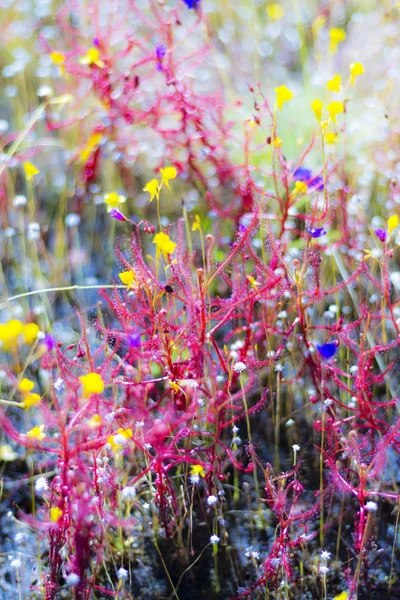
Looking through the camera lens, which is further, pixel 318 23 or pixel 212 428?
pixel 318 23

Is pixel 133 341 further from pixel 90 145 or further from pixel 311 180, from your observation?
pixel 90 145

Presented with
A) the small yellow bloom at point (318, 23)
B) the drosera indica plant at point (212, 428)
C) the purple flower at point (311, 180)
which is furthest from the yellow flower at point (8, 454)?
the small yellow bloom at point (318, 23)

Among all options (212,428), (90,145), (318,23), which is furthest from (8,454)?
(318,23)

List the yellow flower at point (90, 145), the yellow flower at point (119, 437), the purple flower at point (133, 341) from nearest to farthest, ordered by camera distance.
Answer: the yellow flower at point (119, 437)
the purple flower at point (133, 341)
the yellow flower at point (90, 145)

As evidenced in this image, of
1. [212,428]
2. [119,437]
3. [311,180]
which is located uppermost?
[311,180]

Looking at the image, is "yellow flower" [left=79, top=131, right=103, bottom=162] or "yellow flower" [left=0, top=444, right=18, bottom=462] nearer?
"yellow flower" [left=0, top=444, right=18, bottom=462]

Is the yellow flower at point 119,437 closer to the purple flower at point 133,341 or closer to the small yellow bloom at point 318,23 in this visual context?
the purple flower at point 133,341

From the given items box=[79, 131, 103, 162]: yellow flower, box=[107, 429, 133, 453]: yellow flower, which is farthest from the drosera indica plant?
box=[79, 131, 103, 162]: yellow flower

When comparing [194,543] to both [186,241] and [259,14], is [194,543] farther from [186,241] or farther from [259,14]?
[259,14]

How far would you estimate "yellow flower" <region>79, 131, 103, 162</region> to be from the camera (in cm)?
200

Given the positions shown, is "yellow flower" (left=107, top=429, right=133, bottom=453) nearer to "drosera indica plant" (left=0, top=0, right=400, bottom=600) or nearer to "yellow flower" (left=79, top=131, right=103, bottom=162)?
"drosera indica plant" (left=0, top=0, right=400, bottom=600)

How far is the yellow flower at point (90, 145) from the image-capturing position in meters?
2.00

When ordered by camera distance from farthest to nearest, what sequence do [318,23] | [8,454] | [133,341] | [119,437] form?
[318,23] < [8,454] < [133,341] < [119,437]

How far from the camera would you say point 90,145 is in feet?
6.70
